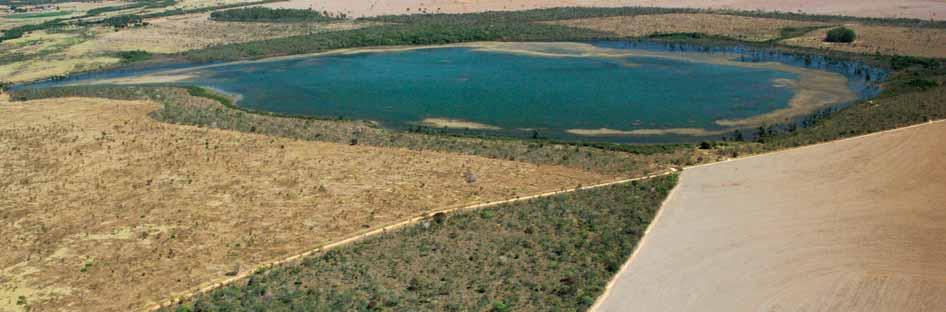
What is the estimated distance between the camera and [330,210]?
27.0 m

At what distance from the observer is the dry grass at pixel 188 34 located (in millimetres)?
69938

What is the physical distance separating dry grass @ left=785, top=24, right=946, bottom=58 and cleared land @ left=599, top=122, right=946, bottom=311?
2590 cm

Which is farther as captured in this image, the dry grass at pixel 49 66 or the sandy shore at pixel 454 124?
the dry grass at pixel 49 66

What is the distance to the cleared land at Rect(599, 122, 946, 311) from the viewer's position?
19.0m

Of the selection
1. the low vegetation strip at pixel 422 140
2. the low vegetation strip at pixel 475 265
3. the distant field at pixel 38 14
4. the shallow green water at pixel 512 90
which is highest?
the distant field at pixel 38 14

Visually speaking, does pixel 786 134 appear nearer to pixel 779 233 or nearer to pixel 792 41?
pixel 779 233

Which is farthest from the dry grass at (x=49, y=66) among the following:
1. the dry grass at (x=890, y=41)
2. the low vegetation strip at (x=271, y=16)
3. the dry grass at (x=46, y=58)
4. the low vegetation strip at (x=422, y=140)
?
the dry grass at (x=890, y=41)

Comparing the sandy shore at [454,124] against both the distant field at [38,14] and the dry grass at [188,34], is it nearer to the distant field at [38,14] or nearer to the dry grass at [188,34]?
the dry grass at [188,34]

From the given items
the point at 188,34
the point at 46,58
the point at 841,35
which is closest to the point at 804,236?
the point at 841,35

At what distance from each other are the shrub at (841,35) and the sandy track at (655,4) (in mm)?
15023

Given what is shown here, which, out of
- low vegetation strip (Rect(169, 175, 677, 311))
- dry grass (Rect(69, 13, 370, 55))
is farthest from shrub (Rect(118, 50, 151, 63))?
low vegetation strip (Rect(169, 175, 677, 311))

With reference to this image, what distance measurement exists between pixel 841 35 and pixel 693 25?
1552 centimetres

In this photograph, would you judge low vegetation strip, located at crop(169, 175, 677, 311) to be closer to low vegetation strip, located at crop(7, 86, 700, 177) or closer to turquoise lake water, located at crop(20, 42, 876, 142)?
low vegetation strip, located at crop(7, 86, 700, 177)

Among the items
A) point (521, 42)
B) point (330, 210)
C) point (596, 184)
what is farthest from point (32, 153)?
point (521, 42)
